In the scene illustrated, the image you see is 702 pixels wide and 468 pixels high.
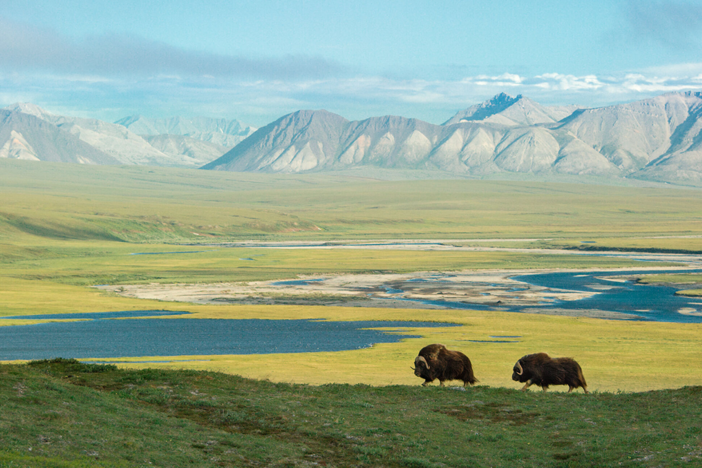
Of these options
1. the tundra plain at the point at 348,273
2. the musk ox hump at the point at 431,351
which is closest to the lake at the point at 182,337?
the tundra plain at the point at 348,273

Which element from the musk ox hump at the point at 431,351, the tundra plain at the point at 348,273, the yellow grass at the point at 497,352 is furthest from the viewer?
the tundra plain at the point at 348,273

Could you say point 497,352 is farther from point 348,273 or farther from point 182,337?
point 348,273

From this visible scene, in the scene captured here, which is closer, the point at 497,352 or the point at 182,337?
the point at 497,352

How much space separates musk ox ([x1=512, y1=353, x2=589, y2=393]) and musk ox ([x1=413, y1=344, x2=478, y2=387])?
5.69 feet

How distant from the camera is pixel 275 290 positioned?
82.7 metres

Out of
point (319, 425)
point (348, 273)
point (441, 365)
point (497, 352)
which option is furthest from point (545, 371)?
point (348, 273)

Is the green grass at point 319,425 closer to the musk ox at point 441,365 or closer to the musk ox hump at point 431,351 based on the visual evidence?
the musk ox at point 441,365

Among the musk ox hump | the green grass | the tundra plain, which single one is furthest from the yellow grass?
the green grass

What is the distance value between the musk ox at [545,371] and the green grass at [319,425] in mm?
1267

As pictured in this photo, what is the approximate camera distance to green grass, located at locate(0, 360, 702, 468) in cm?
1496

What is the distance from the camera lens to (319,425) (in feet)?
59.8

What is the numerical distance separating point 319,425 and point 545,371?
938 cm

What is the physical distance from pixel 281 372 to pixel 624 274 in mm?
76300

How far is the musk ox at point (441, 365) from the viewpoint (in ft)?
80.2
